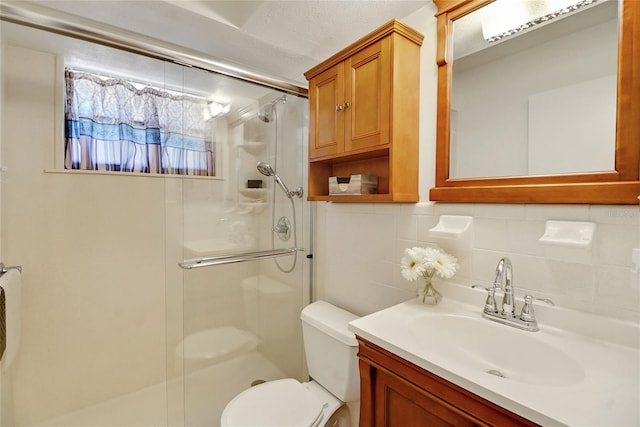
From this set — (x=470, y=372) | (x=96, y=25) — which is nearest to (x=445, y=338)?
(x=470, y=372)

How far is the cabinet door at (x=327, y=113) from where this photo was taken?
1429 mm

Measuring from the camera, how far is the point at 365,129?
1.31m

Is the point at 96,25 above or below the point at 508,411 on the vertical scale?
above

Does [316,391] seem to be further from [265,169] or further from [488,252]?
[265,169]

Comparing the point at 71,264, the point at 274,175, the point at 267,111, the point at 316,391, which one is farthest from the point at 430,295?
the point at 71,264

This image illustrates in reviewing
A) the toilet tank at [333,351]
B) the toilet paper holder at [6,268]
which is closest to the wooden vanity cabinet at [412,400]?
the toilet tank at [333,351]

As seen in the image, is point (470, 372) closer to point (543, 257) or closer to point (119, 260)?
point (543, 257)

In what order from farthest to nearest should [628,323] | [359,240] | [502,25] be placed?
Answer: 1. [359,240]
2. [502,25]
3. [628,323]

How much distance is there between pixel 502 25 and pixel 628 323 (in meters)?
1.06

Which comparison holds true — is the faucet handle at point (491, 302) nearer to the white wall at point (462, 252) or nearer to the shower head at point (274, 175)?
the white wall at point (462, 252)

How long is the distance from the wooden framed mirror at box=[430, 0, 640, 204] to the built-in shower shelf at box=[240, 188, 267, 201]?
1017mm

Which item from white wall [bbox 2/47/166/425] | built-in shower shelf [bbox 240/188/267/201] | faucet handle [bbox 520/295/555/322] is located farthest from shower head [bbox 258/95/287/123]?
faucet handle [bbox 520/295/555/322]

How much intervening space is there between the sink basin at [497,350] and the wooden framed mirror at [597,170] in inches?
17.5

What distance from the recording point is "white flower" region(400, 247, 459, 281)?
1.12 m
